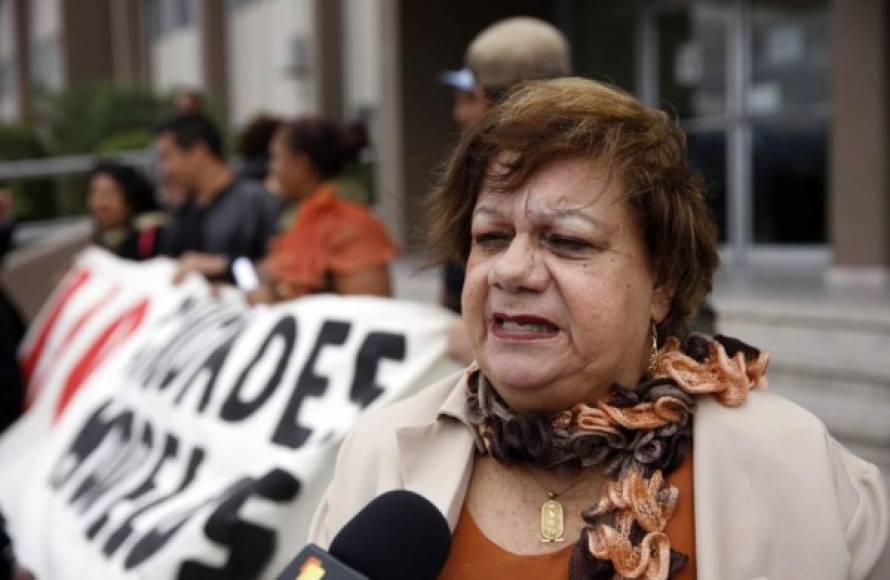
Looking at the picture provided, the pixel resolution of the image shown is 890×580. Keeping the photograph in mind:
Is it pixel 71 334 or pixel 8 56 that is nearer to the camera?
pixel 71 334

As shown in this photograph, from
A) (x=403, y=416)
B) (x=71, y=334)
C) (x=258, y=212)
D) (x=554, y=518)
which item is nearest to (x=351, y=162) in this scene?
(x=258, y=212)

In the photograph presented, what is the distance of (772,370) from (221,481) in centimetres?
365

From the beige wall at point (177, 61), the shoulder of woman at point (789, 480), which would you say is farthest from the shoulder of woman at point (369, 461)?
the beige wall at point (177, 61)

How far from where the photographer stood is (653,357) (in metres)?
2.10

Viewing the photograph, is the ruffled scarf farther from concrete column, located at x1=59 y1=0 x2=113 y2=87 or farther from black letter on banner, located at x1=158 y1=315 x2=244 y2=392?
concrete column, located at x1=59 y1=0 x2=113 y2=87

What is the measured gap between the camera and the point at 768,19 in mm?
10680

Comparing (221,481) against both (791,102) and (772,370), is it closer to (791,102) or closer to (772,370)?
(772,370)

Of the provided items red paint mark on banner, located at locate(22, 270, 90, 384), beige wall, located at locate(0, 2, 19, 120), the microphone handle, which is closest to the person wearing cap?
the microphone handle

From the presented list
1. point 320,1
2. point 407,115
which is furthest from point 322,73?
A: point 407,115

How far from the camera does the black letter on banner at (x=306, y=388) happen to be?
12.4ft

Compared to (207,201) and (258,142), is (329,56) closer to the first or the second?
(258,142)

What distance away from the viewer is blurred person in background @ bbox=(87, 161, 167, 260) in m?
6.90

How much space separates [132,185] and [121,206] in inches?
5.8

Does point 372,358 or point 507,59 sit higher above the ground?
point 507,59
